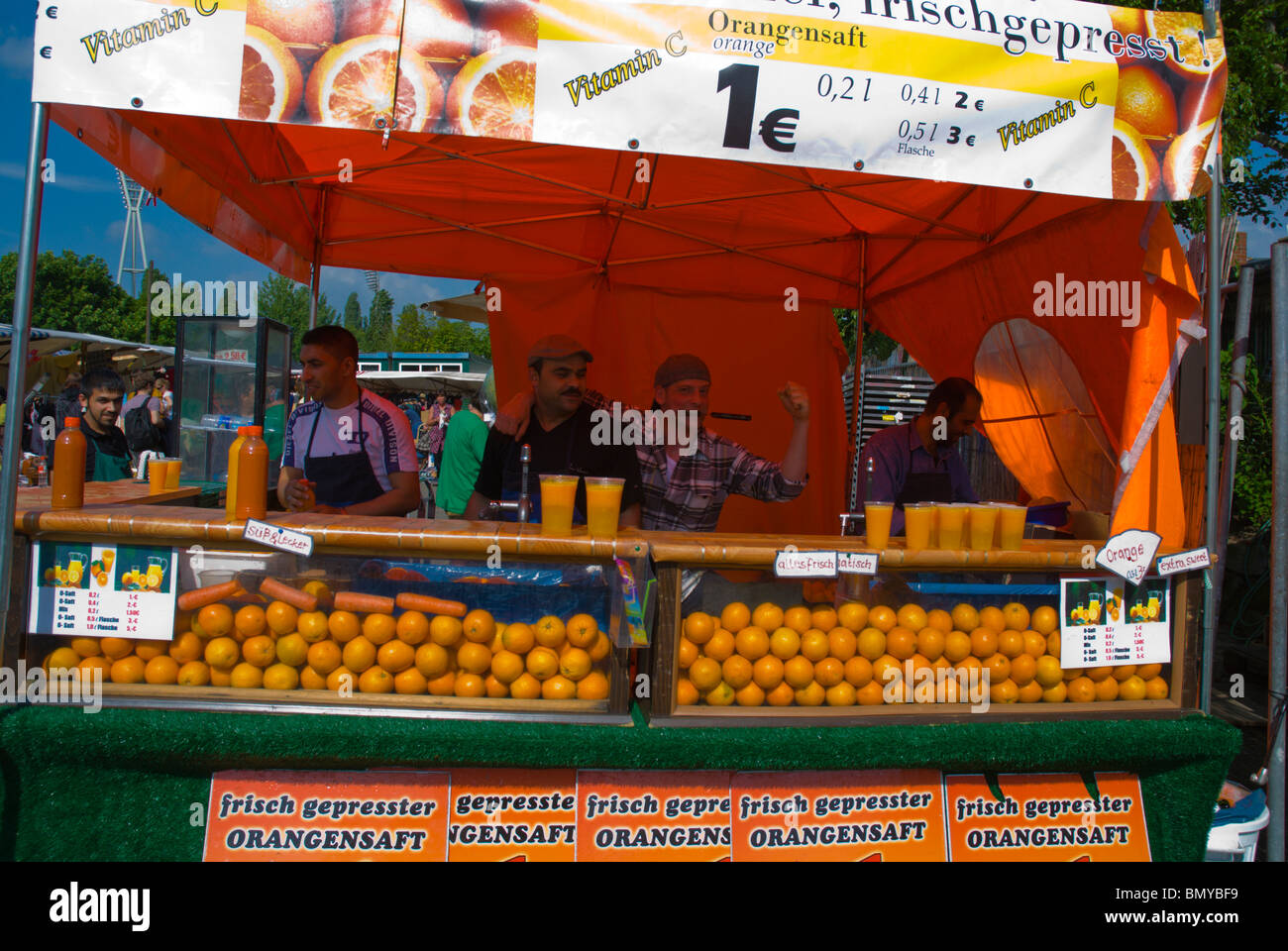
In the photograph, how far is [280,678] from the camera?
2.24 meters

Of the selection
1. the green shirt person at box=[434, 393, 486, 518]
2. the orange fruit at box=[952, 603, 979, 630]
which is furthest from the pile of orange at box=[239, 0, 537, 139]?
the green shirt person at box=[434, 393, 486, 518]

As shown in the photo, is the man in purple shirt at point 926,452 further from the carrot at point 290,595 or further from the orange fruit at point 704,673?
the carrot at point 290,595

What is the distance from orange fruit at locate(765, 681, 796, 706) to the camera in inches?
92.8

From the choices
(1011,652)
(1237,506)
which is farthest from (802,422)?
(1237,506)

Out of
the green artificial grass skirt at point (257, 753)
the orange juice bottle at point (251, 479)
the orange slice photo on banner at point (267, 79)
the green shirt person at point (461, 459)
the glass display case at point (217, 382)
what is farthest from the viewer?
the glass display case at point (217, 382)

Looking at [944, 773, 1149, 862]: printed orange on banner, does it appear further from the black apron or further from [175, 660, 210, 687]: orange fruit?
the black apron

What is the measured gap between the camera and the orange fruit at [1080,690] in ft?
8.24

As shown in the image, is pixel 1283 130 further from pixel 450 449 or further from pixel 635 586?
pixel 635 586

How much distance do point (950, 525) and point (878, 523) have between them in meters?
0.23

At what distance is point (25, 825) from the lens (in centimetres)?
218

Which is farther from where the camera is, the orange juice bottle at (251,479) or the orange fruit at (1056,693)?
the orange fruit at (1056,693)

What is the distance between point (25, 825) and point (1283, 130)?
427 inches

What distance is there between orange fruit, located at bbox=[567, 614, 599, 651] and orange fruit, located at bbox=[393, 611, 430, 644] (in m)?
0.42

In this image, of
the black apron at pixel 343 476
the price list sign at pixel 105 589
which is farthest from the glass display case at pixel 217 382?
the price list sign at pixel 105 589
